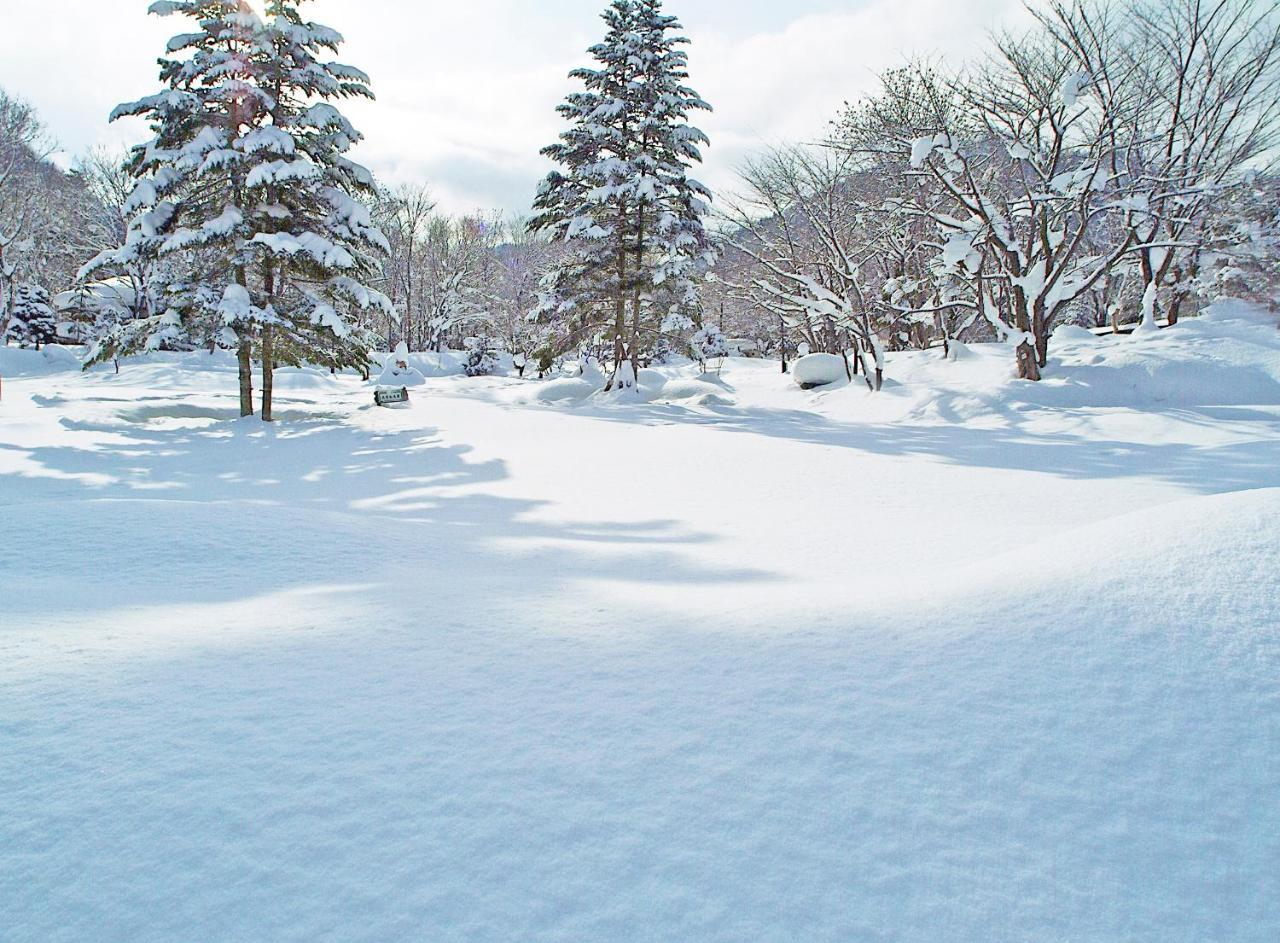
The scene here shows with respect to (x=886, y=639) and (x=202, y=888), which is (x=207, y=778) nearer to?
(x=202, y=888)

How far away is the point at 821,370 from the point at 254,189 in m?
15.3

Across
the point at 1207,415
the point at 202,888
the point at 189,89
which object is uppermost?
the point at 189,89

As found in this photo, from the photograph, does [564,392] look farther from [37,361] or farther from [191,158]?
[37,361]

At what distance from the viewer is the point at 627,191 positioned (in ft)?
57.2

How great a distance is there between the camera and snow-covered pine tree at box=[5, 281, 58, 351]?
1216 inches

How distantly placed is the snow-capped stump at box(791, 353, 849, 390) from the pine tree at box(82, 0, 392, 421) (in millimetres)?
12348

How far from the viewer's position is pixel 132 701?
5.77 feet

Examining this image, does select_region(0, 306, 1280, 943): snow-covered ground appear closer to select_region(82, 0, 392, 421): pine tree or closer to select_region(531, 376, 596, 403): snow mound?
select_region(82, 0, 392, 421): pine tree

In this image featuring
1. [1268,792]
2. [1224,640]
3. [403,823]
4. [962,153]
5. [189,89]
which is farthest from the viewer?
[189,89]

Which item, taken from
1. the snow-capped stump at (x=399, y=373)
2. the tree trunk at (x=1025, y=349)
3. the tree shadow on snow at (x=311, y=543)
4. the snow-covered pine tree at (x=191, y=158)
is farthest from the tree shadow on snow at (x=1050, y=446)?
the snow-capped stump at (x=399, y=373)

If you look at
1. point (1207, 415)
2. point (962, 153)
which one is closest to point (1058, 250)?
point (962, 153)

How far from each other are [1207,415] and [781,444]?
646cm

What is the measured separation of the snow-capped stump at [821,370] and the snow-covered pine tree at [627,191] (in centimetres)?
403

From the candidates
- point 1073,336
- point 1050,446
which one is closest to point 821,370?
point 1073,336
